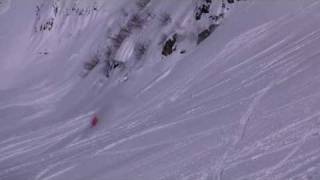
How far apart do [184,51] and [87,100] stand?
6.20 feet

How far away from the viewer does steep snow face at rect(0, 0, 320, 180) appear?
7.72m

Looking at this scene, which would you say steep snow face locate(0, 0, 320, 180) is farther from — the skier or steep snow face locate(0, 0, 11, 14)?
steep snow face locate(0, 0, 11, 14)

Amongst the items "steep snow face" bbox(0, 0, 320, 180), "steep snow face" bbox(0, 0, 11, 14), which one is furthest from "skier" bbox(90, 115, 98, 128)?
"steep snow face" bbox(0, 0, 11, 14)

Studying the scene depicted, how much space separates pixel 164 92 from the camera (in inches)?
368

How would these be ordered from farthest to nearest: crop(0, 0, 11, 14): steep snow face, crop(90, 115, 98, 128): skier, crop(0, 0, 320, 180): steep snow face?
crop(0, 0, 11, 14): steep snow face
crop(90, 115, 98, 128): skier
crop(0, 0, 320, 180): steep snow face

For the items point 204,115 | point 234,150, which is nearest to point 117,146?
point 204,115

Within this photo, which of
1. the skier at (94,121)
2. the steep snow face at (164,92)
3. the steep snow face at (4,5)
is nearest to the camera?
the steep snow face at (164,92)

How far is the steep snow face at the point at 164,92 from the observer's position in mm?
7723

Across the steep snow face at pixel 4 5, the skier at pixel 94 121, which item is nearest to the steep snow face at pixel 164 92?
the skier at pixel 94 121

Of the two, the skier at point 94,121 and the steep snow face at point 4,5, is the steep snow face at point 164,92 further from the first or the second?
the steep snow face at point 4,5

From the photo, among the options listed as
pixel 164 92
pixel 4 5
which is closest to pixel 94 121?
pixel 164 92

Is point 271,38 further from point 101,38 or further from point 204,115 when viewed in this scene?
point 101,38

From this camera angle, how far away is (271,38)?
9383 millimetres

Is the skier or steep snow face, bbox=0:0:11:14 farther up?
steep snow face, bbox=0:0:11:14
